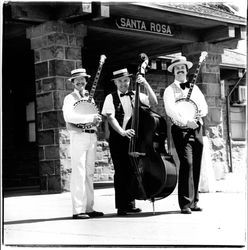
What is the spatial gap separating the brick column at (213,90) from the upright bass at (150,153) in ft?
11.3

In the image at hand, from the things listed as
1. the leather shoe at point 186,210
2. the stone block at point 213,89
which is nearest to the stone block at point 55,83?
the stone block at point 213,89

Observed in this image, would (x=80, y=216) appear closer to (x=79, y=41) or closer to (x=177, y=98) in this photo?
(x=177, y=98)

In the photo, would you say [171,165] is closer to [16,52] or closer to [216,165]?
[216,165]

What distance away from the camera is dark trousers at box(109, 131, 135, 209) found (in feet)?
20.6

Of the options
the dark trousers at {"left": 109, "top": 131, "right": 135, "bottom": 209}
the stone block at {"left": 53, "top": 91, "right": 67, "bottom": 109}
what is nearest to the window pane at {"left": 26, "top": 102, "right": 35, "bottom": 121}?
the stone block at {"left": 53, "top": 91, "right": 67, "bottom": 109}

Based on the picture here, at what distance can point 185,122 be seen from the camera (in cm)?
601

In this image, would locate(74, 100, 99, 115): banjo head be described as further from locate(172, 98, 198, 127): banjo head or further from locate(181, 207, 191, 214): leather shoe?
locate(181, 207, 191, 214): leather shoe

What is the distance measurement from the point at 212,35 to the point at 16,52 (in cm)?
308

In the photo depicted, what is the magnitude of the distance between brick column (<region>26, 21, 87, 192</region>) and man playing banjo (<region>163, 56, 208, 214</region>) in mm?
2735

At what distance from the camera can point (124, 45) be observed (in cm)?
928

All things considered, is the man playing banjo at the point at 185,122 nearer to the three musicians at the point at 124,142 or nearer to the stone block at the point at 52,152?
the three musicians at the point at 124,142

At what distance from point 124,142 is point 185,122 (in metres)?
0.66

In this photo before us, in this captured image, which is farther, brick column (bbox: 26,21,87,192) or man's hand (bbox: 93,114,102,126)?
brick column (bbox: 26,21,87,192)

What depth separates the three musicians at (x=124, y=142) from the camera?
606cm
